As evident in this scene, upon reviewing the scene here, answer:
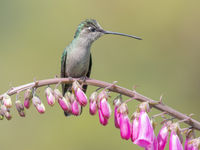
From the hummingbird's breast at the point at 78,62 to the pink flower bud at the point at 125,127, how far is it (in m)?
1.86

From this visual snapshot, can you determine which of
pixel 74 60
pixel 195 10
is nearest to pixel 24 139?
pixel 74 60

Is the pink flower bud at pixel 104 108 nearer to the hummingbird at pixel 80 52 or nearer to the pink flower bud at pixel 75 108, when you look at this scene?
the pink flower bud at pixel 75 108

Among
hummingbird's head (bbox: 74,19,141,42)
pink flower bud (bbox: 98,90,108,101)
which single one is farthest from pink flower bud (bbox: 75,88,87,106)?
hummingbird's head (bbox: 74,19,141,42)

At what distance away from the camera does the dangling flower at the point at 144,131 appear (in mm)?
2982

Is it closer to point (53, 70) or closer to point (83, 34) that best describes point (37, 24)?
point (53, 70)

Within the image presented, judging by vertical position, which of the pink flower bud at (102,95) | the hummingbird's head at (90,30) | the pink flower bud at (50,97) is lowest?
the pink flower bud at (50,97)

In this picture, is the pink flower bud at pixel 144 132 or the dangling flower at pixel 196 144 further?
the pink flower bud at pixel 144 132

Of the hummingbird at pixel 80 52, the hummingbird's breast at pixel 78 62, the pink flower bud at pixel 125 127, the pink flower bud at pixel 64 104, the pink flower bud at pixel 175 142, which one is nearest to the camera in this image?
the pink flower bud at pixel 175 142

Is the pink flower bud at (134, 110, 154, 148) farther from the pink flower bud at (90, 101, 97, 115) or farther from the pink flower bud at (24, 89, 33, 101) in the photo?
the pink flower bud at (24, 89, 33, 101)

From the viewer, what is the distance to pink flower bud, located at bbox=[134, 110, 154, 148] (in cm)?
298

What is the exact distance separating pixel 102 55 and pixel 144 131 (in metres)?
4.18

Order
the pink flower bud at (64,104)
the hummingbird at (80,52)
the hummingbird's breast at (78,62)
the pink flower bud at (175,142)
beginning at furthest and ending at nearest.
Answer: the hummingbird's breast at (78,62)
the hummingbird at (80,52)
the pink flower bud at (64,104)
the pink flower bud at (175,142)

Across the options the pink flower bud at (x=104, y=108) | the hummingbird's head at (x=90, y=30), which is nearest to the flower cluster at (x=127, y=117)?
the pink flower bud at (x=104, y=108)

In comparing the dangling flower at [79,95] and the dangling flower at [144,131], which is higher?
the dangling flower at [79,95]
